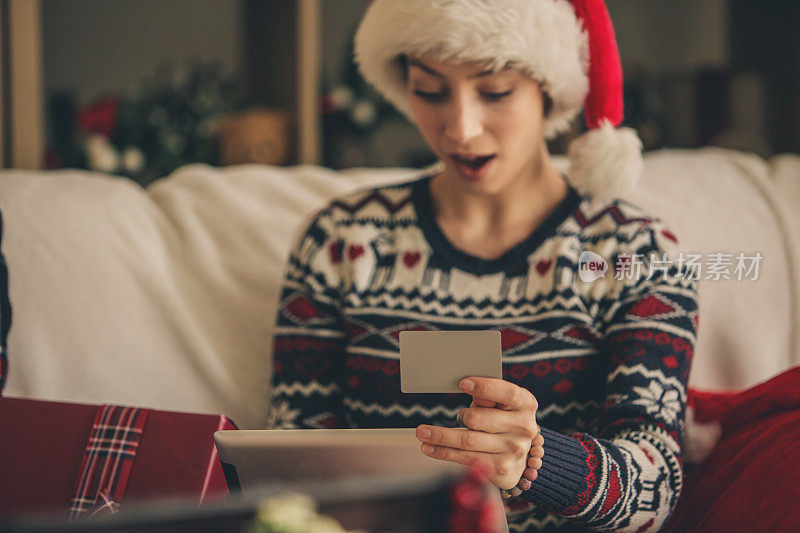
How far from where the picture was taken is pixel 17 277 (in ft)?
3.68

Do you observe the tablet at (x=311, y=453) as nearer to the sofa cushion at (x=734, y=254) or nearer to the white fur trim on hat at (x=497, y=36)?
the white fur trim on hat at (x=497, y=36)

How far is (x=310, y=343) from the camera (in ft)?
3.62

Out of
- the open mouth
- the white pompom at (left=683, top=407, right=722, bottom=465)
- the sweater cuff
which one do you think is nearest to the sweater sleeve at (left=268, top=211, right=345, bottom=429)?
the open mouth

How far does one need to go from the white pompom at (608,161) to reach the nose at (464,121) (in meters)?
0.17

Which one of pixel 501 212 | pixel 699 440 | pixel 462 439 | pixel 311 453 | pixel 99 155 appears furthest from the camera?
pixel 99 155

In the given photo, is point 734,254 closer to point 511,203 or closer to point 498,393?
point 511,203

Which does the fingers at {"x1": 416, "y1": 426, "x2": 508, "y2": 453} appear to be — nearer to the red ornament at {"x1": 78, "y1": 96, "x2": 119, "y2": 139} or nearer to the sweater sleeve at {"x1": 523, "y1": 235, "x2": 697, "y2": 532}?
the sweater sleeve at {"x1": 523, "y1": 235, "x2": 697, "y2": 532}

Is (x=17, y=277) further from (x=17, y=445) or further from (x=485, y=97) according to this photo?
(x=485, y=97)

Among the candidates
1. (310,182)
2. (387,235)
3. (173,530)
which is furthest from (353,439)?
(310,182)

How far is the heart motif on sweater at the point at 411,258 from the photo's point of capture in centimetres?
108

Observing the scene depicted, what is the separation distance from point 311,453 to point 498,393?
19 centimetres

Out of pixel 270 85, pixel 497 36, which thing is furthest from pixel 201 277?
pixel 270 85

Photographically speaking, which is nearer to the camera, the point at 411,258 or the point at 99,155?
the point at 411,258

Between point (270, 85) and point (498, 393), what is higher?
point (270, 85)
